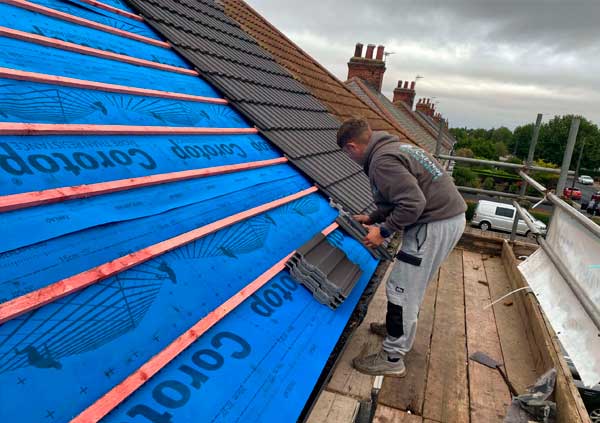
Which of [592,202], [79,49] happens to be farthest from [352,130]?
[592,202]

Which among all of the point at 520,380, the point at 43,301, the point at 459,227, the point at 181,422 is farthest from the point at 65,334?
the point at 520,380

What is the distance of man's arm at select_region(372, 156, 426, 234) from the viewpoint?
2.59 m

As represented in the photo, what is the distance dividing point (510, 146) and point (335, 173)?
9756 cm

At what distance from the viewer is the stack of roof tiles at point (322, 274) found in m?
2.65

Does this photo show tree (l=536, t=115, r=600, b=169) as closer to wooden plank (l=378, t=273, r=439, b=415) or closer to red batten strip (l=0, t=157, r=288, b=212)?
wooden plank (l=378, t=273, r=439, b=415)

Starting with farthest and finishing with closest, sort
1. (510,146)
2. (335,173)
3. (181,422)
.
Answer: (510,146), (335,173), (181,422)

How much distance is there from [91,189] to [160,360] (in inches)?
41.1

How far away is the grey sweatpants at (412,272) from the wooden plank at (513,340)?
3.32 ft

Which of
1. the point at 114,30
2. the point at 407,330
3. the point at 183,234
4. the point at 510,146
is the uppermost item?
the point at 510,146

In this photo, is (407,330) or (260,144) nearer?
(407,330)

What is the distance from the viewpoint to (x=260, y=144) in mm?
3918

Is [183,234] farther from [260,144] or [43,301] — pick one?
[260,144]

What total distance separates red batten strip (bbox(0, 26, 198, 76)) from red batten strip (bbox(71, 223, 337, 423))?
2320mm

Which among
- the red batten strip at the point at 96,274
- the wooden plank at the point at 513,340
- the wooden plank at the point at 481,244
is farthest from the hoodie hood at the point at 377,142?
the wooden plank at the point at 481,244
